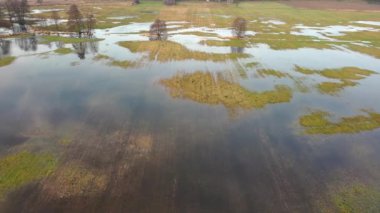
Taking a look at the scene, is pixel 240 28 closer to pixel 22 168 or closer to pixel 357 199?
pixel 357 199

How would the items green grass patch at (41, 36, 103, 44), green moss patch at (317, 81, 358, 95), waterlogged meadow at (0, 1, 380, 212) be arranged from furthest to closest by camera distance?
green grass patch at (41, 36, 103, 44)
green moss patch at (317, 81, 358, 95)
waterlogged meadow at (0, 1, 380, 212)

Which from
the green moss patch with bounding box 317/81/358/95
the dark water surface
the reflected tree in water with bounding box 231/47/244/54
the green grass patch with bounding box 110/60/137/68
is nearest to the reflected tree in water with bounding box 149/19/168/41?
the reflected tree in water with bounding box 231/47/244/54

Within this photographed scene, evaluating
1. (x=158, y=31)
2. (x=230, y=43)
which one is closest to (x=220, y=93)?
(x=230, y=43)

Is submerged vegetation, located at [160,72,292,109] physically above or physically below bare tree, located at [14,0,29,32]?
below

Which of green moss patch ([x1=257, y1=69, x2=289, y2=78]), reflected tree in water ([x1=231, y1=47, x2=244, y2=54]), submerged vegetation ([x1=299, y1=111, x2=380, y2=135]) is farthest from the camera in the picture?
reflected tree in water ([x1=231, y1=47, x2=244, y2=54])

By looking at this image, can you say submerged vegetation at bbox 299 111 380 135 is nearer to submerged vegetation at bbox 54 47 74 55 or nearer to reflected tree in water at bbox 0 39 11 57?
submerged vegetation at bbox 54 47 74 55

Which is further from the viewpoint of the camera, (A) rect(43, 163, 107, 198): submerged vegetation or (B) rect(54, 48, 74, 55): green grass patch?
(B) rect(54, 48, 74, 55): green grass patch

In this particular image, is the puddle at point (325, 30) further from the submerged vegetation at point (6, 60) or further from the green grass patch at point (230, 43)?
the submerged vegetation at point (6, 60)
